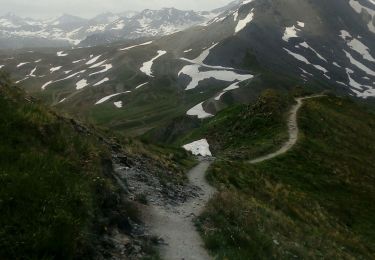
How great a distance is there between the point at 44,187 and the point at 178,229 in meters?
6.70

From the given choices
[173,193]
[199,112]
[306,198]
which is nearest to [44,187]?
[173,193]

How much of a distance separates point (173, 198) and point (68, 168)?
948 centimetres

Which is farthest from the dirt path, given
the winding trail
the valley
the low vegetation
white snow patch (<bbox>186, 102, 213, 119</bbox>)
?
white snow patch (<bbox>186, 102, 213, 119</bbox>)

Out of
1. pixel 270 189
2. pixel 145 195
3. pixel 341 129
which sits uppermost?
pixel 145 195

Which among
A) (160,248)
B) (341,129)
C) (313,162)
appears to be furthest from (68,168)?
(341,129)

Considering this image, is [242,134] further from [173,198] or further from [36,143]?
[36,143]

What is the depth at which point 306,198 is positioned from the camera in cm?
3653

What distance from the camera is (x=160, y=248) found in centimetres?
1441

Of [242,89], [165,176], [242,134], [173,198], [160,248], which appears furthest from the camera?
[242,89]

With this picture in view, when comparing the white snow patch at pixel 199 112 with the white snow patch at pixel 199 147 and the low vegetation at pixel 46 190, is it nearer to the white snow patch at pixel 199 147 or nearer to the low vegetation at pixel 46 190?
the white snow patch at pixel 199 147

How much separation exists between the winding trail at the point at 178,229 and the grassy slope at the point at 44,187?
7.98 ft

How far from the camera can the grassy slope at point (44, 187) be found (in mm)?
10141

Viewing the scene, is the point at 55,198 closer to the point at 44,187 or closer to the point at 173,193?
the point at 44,187

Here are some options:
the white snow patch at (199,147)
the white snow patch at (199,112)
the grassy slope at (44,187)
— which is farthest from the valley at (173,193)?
the white snow patch at (199,112)
